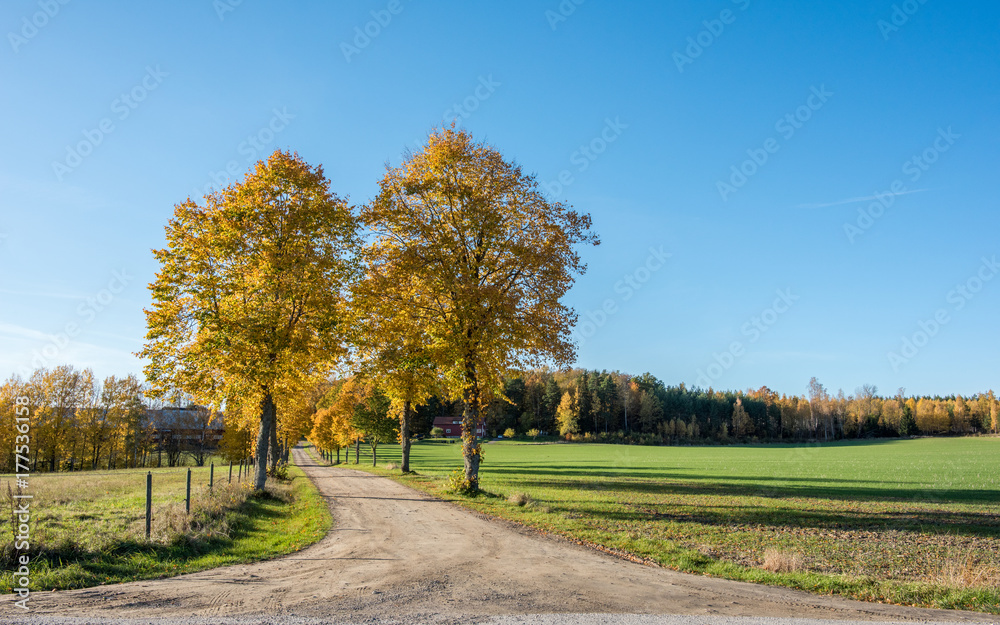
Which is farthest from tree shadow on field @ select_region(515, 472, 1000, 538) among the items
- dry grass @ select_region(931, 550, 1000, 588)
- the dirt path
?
the dirt path

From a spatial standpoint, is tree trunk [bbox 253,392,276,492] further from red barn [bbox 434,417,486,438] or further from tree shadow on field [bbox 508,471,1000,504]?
red barn [bbox 434,417,486,438]

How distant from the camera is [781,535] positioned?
14.5m

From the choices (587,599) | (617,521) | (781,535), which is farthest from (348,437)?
(587,599)

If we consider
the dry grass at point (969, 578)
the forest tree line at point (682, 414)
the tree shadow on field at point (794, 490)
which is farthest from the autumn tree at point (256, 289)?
the forest tree line at point (682, 414)

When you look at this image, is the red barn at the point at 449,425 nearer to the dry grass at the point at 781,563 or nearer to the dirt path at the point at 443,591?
the dirt path at the point at 443,591

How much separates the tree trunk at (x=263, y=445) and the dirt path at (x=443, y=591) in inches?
387

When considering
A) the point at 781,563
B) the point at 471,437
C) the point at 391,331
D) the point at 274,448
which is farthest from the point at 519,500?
the point at 274,448

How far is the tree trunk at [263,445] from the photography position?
20203 mm

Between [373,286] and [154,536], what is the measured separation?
12278 millimetres

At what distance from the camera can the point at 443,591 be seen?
8.09m

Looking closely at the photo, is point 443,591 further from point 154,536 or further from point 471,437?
point 471,437

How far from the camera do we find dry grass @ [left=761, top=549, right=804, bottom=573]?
10008 millimetres

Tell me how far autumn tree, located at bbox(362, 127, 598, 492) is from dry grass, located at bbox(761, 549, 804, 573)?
462 inches

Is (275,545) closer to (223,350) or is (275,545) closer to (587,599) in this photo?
(587,599)
